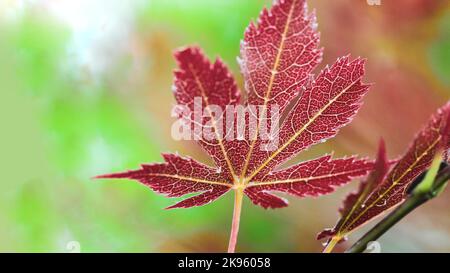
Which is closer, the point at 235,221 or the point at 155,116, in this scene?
the point at 235,221

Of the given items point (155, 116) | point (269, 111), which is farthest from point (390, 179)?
point (155, 116)

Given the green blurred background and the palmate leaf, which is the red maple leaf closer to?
the palmate leaf

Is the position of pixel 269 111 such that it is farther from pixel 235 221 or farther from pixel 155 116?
pixel 155 116

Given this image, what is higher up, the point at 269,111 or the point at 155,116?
the point at 155,116

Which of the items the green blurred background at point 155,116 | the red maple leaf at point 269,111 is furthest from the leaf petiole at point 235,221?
the green blurred background at point 155,116

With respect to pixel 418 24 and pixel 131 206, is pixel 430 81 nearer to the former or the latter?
pixel 418 24

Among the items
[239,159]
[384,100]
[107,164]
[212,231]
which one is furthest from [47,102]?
[239,159]
